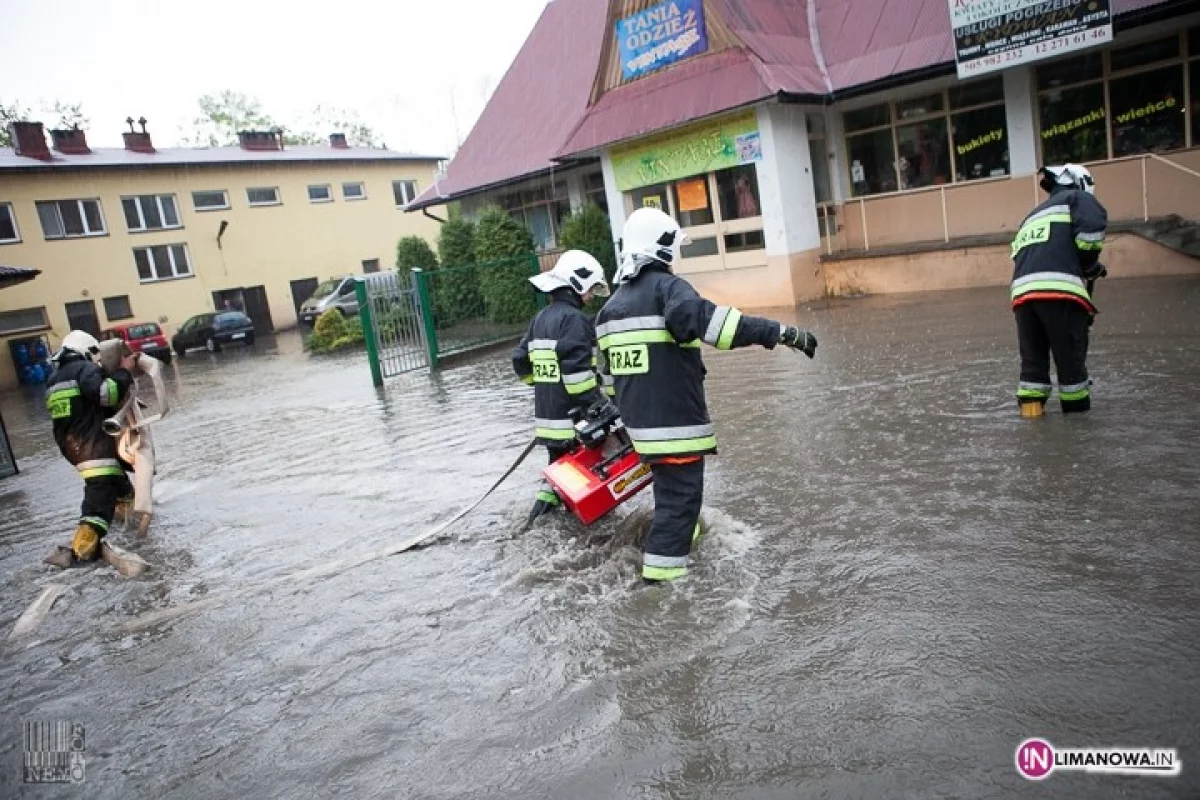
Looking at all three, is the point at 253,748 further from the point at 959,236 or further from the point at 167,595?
the point at 959,236

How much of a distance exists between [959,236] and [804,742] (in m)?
14.3

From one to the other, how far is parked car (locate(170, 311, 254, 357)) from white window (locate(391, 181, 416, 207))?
12039 mm

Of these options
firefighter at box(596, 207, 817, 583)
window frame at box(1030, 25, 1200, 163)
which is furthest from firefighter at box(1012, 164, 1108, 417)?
window frame at box(1030, 25, 1200, 163)

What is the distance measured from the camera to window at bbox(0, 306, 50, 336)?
1083 inches

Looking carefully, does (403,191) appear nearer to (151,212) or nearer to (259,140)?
(259,140)

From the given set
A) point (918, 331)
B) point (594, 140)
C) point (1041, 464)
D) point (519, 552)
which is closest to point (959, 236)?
point (918, 331)

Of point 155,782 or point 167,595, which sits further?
point 167,595

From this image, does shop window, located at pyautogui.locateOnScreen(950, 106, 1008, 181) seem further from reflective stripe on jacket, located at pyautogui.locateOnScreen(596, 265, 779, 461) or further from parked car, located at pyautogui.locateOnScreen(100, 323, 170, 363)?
parked car, located at pyautogui.locateOnScreen(100, 323, 170, 363)

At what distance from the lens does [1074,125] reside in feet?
46.1

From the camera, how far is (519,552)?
17.0 ft

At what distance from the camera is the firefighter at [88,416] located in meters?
6.52

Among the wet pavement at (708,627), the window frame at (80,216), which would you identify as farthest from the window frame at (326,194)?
the wet pavement at (708,627)

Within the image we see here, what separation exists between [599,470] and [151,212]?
32717 millimetres

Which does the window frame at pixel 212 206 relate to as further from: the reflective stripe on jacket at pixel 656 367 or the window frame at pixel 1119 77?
the reflective stripe on jacket at pixel 656 367
